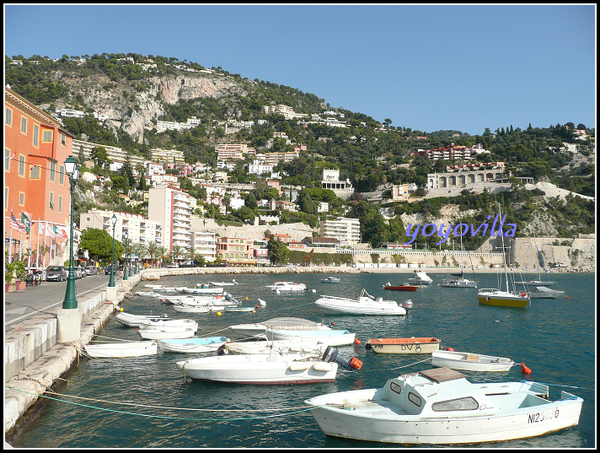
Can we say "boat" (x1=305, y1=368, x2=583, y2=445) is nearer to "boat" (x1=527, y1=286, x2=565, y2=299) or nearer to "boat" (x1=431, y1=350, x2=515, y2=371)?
"boat" (x1=431, y1=350, x2=515, y2=371)

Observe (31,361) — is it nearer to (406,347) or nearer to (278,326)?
(278,326)

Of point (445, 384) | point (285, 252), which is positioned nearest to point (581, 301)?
point (445, 384)

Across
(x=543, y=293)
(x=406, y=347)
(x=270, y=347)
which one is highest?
(x=270, y=347)

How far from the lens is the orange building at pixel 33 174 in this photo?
35906 mm

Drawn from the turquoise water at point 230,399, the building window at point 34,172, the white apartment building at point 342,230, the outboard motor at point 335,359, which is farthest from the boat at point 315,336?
the white apartment building at point 342,230

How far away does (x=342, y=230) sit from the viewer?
14938cm

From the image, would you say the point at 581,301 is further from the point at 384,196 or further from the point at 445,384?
the point at 384,196

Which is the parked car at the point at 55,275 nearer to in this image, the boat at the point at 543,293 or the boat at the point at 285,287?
the boat at the point at 285,287

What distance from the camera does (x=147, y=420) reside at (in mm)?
12125

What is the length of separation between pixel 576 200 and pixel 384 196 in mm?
65782

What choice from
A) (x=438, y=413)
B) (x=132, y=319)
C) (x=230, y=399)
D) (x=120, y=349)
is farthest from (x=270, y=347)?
(x=132, y=319)

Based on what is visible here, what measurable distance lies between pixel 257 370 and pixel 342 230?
135 meters

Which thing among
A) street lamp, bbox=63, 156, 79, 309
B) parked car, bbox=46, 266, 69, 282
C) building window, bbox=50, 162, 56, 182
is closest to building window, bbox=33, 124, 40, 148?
building window, bbox=50, 162, 56, 182

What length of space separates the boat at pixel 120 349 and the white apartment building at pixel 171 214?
86701 mm
